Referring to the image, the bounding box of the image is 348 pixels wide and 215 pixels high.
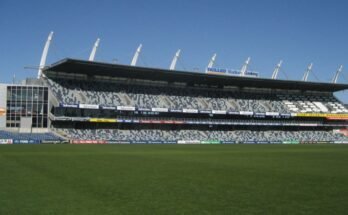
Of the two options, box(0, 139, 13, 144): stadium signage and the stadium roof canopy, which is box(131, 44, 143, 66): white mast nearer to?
the stadium roof canopy

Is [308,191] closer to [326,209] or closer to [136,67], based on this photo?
[326,209]

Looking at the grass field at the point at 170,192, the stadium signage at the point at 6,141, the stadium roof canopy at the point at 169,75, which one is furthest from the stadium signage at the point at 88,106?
the grass field at the point at 170,192

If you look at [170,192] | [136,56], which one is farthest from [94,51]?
[170,192]

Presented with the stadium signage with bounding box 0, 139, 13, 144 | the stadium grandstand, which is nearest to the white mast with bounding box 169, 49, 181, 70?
the stadium grandstand

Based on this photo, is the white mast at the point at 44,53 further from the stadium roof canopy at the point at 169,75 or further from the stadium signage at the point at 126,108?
the stadium signage at the point at 126,108

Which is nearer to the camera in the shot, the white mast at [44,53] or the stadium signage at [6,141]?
the stadium signage at [6,141]

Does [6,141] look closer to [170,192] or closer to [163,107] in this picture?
[163,107]

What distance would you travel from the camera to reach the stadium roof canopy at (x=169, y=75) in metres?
81.2

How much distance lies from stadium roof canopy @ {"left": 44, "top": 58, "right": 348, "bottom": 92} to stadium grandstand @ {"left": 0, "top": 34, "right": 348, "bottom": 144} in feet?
0.57

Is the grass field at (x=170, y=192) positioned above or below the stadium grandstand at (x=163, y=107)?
above

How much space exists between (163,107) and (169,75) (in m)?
6.15

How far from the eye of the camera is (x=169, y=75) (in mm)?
90750

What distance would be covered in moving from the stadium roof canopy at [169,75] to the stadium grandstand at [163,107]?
6.8 inches

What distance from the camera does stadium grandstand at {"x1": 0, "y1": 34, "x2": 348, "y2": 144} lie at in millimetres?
82750
